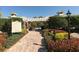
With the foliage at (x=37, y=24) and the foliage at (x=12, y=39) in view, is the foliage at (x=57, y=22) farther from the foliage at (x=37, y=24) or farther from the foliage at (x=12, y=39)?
the foliage at (x=12, y=39)

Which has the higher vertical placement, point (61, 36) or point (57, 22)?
point (57, 22)

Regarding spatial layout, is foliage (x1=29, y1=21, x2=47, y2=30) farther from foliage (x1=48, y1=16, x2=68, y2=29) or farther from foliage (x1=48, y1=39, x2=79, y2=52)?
foliage (x1=48, y1=39, x2=79, y2=52)

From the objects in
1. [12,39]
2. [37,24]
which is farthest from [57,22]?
[12,39]

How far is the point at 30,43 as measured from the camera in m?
8.12

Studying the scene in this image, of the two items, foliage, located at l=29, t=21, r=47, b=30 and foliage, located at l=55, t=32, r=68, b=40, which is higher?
foliage, located at l=29, t=21, r=47, b=30

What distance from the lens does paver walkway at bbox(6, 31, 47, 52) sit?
26.0 feet

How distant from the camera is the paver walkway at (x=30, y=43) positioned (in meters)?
7.93

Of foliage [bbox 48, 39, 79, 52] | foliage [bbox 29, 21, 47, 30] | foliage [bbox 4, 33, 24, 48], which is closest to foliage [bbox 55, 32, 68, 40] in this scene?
foliage [bbox 48, 39, 79, 52]

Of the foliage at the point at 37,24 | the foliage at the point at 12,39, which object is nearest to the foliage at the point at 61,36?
the foliage at the point at 37,24

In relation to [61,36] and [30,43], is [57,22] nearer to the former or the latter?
[61,36]

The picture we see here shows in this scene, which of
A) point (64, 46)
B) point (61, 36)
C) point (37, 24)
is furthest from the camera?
point (37, 24)
